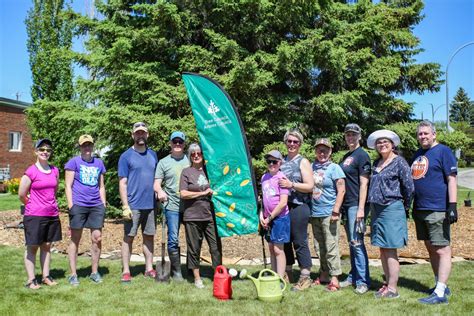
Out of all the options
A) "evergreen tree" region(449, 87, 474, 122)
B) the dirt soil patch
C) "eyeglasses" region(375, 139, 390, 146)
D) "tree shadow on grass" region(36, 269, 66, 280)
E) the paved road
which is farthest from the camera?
"evergreen tree" region(449, 87, 474, 122)

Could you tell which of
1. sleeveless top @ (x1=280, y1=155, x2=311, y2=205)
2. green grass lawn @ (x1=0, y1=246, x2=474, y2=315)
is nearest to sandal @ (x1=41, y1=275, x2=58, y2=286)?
green grass lawn @ (x1=0, y1=246, x2=474, y2=315)

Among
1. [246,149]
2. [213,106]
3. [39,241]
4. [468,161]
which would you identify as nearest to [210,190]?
[246,149]

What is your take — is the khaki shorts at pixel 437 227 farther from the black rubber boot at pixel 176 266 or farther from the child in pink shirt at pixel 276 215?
the black rubber boot at pixel 176 266

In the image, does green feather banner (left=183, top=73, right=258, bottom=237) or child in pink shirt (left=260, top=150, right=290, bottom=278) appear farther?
green feather banner (left=183, top=73, right=258, bottom=237)

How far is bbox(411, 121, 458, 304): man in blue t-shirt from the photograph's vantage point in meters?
4.46

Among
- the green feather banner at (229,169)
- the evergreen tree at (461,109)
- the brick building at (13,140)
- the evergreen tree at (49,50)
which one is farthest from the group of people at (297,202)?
the evergreen tree at (461,109)

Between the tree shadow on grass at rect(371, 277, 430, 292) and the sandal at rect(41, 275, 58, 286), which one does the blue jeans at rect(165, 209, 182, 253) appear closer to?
the sandal at rect(41, 275, 58, 286)

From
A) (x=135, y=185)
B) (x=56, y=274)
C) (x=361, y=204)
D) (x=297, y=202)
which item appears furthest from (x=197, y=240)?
(x=56, y=274)

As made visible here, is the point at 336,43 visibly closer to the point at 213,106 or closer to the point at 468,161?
the point at 213,106

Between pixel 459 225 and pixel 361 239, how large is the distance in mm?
6194

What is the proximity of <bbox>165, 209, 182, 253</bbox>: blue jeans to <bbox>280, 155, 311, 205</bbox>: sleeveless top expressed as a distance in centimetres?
142

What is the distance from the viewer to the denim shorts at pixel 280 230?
486 centimetres

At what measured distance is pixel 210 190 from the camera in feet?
17.1

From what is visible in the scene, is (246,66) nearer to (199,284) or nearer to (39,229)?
(199,284)
